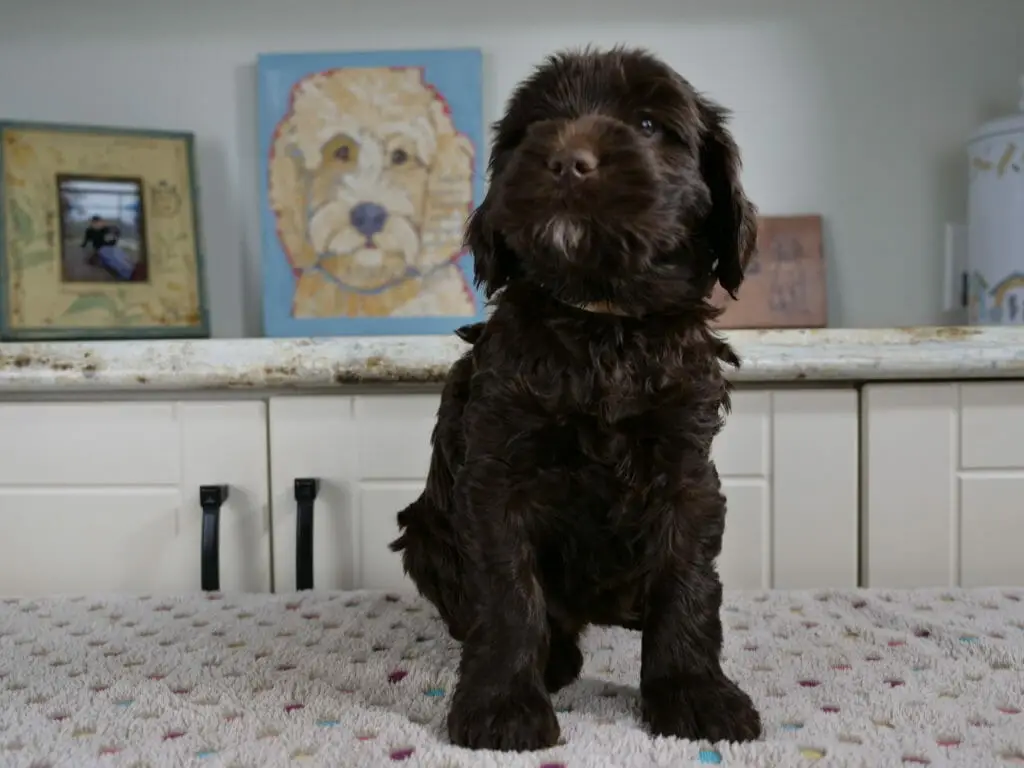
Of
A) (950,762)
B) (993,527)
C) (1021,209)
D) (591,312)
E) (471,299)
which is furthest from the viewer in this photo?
(471,299)

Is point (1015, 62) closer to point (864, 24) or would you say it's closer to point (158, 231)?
point (864, 24)

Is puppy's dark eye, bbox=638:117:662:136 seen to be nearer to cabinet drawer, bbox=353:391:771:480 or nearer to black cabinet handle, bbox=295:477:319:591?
cabinet drawer, bbox=353:391:771:480

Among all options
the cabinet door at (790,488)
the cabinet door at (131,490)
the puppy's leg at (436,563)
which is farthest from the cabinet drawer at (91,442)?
the cabinet door at (790,488)

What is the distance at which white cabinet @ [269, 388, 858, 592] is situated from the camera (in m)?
1.21

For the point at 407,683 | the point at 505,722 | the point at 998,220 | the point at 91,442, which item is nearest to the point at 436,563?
the point at 407,683

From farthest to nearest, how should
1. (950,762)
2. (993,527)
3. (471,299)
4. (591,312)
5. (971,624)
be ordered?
(471,299)
(993,527)
(971,624)
(591,312)
(950,762)

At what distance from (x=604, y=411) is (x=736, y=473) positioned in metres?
0.59

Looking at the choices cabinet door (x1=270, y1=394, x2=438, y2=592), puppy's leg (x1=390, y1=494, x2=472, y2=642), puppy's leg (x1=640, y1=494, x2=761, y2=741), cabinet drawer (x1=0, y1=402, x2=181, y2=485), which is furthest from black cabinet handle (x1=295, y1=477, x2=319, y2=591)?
puppy's leg (x1=640, y1=494, x2=761, y2=741)

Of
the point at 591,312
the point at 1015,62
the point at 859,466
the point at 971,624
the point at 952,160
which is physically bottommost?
the point at 971,624

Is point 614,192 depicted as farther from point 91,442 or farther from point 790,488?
point 91,442

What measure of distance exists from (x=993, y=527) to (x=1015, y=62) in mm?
813

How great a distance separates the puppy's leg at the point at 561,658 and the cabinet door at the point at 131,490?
1.85ft

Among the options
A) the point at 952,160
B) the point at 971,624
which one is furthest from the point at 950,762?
the point at 952,160

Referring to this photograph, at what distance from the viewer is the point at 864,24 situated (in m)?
1.50
